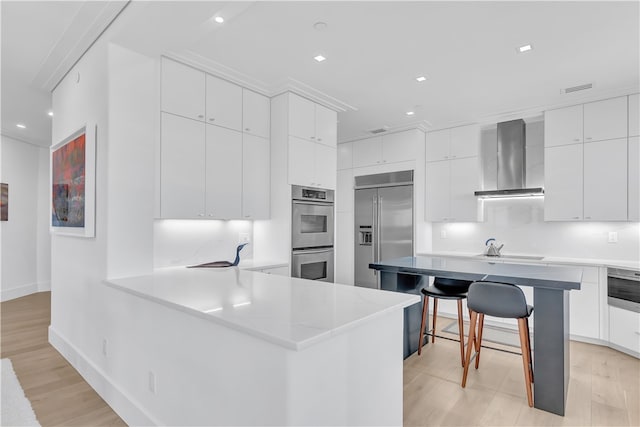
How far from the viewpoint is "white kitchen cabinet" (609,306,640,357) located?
10.6 ft

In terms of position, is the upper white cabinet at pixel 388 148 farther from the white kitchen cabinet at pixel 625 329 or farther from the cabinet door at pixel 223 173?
the white kitchen cabinet at pixel 625 329

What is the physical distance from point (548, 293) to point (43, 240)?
7.35 metres

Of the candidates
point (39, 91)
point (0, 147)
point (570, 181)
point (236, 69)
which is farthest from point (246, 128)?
point (0, 147)

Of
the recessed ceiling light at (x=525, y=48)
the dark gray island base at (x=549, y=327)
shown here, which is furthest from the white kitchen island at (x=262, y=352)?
the recessed ceiling light at (x=525, y=48)

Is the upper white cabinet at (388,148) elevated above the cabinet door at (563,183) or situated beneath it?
elevated above

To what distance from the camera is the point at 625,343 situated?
333 centimetres

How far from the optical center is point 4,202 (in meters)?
5.36

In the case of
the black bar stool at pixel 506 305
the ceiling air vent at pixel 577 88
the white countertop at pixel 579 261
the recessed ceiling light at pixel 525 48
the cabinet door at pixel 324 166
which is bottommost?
the black bar stool at pixel 506 305

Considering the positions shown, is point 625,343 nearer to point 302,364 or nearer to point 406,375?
point 406,375

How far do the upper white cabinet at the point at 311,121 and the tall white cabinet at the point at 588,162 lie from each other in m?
2.58

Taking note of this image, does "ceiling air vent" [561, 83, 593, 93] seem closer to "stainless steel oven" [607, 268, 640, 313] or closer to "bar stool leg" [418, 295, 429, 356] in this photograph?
"stainless steel oven" [607, 268, 640, 313]

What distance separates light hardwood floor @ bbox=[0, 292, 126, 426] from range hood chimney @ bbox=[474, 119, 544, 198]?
454 cm

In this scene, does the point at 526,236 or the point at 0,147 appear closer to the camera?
the point at 526,236

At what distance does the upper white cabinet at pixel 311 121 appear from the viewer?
3516 mm
